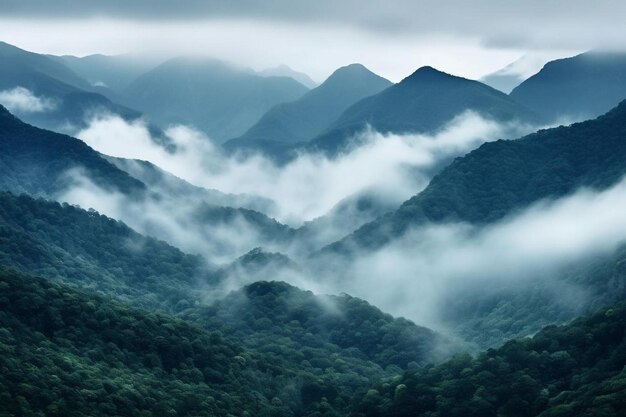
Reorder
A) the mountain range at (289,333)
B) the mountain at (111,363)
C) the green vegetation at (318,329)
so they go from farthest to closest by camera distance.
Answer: the green vegetation at (318,329), the mountain range at (289,333), the mountain at (111,363)

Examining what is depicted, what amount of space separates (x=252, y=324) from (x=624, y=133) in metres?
102

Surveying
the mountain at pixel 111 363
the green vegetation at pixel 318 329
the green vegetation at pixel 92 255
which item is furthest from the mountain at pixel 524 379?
the green vegetation at pixel 92 255

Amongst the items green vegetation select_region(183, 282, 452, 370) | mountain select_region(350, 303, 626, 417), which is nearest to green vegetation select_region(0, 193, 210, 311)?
green vegetation select_region(183, 282, 452, 370)

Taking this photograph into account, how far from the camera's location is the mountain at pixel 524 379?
90688 millimetres

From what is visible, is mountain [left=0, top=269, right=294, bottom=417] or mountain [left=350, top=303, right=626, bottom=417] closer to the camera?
mountain [left=0, top=269, right=294, bottom=417]

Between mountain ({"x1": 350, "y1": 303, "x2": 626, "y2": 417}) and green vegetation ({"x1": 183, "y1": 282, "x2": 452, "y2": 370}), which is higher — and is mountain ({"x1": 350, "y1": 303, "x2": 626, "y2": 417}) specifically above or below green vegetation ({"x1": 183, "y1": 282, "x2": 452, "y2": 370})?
below

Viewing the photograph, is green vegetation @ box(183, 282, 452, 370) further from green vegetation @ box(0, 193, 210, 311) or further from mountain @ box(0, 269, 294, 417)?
green vegetation @ box(0, 193, 210, 311)

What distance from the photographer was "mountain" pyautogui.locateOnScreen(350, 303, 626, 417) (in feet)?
298

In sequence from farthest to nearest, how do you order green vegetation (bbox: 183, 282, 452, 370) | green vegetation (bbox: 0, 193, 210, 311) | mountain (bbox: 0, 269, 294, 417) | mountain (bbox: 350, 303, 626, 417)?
1. green vegetation (bbox: 0, 193, 210, 311)
2. green vegetation (bbox: 183, 282, 452, 370)
3. mountain (bbox: 350, 303, 626, 417)
4. mountain (bbox: 0, 269, 294, 417)

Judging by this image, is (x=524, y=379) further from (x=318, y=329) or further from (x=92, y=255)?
(x=92, y=255)

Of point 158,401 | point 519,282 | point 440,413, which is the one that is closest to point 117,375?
point 158,401

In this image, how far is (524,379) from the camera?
95.9 metres

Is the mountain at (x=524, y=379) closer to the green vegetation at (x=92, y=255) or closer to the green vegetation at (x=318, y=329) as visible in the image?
the green vegetation at (x=318, y=329)

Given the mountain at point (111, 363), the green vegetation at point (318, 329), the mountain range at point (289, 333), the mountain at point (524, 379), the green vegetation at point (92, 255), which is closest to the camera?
the mountain at point (111, 363)
